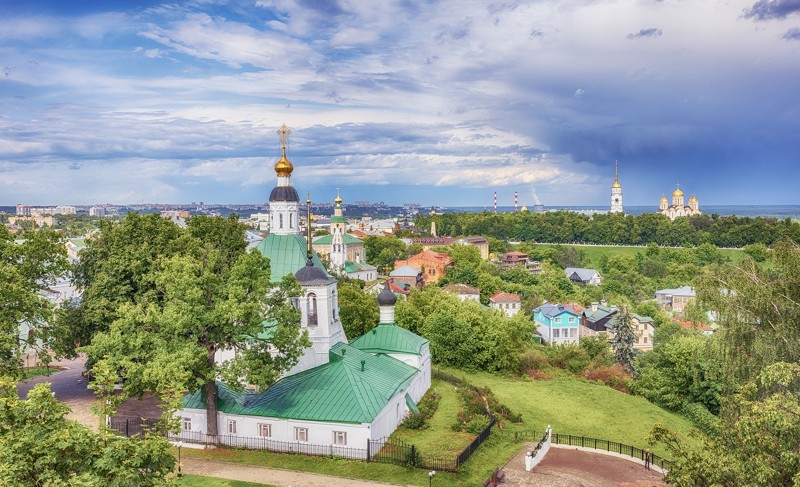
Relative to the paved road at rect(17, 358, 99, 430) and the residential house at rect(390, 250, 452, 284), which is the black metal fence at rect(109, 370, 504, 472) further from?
the residential house at rect(390, 250, 452, 284)

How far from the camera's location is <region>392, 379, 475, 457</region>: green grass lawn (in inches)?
891

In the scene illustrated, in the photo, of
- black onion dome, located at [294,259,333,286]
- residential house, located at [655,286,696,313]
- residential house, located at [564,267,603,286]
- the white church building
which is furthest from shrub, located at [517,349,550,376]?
residential house, located at [564,267,603,286]

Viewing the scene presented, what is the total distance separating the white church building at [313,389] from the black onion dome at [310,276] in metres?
0.04

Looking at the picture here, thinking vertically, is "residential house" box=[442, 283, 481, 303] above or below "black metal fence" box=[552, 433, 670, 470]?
above

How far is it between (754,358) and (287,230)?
1909cm

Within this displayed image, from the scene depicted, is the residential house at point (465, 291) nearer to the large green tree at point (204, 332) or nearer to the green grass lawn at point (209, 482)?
the large green tree at point (204, 332)

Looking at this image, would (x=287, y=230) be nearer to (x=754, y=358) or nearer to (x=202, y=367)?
(x=202, y=367)

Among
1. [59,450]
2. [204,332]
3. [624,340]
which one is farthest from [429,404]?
[624,340]

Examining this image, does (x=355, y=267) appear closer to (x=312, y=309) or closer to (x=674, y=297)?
(x=674, y=297)

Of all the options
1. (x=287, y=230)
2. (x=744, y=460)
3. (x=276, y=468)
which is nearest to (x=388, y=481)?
(x=276, y=468)

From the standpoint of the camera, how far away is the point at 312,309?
26.0m

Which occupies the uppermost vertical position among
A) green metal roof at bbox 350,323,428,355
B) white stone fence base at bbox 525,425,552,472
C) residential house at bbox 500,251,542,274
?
residential house at bbox 500,251,542,274

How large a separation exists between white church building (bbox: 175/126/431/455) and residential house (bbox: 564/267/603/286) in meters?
69.8

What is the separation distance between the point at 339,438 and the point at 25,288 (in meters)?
13.7
